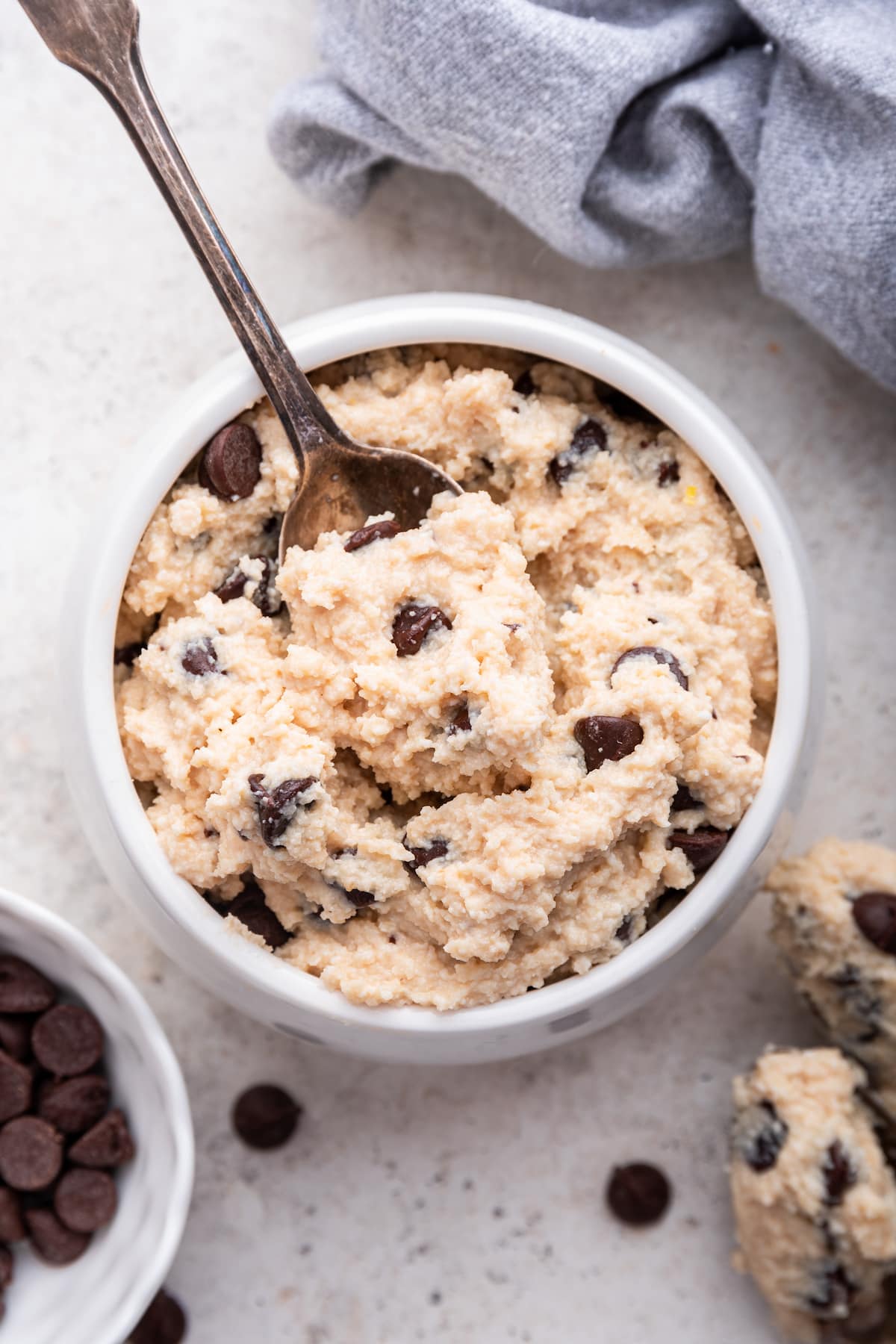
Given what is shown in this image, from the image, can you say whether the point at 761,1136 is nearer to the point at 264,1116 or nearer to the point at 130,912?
the point at 264,1116

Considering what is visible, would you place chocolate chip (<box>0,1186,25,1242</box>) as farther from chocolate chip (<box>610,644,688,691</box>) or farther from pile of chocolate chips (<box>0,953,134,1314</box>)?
chocolate chip (<box>610,644,688,691</box>)

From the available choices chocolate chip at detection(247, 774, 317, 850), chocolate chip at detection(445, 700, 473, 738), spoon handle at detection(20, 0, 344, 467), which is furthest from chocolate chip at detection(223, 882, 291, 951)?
spoon handle at detection(20, 0, 344, 467)

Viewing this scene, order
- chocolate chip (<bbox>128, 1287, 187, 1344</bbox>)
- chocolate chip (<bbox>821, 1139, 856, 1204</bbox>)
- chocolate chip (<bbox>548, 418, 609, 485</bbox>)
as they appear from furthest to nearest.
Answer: chocolate chip (<bbox>128, 1287, 187, 1344</bbox>)
chocolate chip (<bbox>821, 1139, 856, 1204</bbox>)
chocolate chip (<bbox>548, 418, 609, 485</bbox>)

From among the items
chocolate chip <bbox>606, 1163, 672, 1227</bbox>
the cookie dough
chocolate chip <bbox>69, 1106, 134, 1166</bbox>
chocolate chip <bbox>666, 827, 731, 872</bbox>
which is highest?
chocolate chip <bbox>666, 827, 731, 872</bbox>

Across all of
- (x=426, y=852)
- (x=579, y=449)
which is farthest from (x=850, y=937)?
(x=579, y=449)

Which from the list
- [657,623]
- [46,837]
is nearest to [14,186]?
[46,837]

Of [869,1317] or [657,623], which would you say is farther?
[869,1317]

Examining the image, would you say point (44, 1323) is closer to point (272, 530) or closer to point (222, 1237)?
point (222, 1237)
